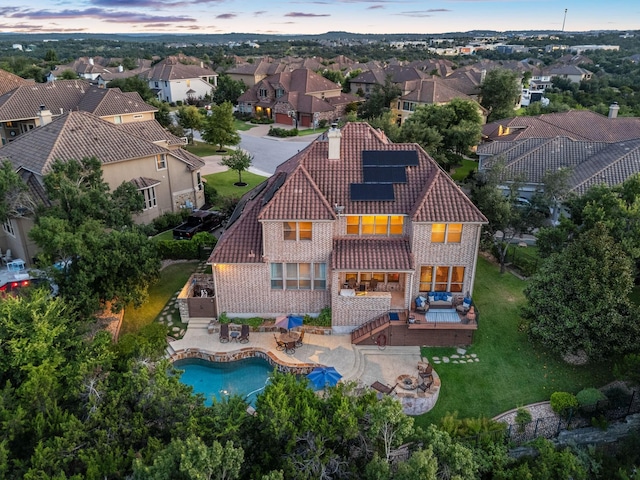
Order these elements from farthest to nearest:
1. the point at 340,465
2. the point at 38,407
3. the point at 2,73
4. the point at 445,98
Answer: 1. the point at 445,98
2. the point at 2,73
3. the point at 38,407
4. the point at 340,465

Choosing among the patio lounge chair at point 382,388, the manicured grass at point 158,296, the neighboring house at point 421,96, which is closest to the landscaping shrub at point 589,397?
the patio lounge chair at point 382,388

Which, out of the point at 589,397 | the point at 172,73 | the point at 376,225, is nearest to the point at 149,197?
the point at 376,225

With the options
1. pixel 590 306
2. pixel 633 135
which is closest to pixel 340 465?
pixel 590 306

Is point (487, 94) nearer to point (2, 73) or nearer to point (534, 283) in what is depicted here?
point (534, 283)

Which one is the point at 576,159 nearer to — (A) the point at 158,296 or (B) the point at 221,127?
(A) the point at 158,296

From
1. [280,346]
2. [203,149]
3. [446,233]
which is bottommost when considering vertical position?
[203,149]

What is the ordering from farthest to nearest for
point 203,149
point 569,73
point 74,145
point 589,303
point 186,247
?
1. point 569,73
2. point 203,149
3. point 74,145
4. point 186,247
5. point 589,303

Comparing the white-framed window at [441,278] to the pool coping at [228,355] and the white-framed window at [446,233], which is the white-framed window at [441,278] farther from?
the pool coping at [228,355]
